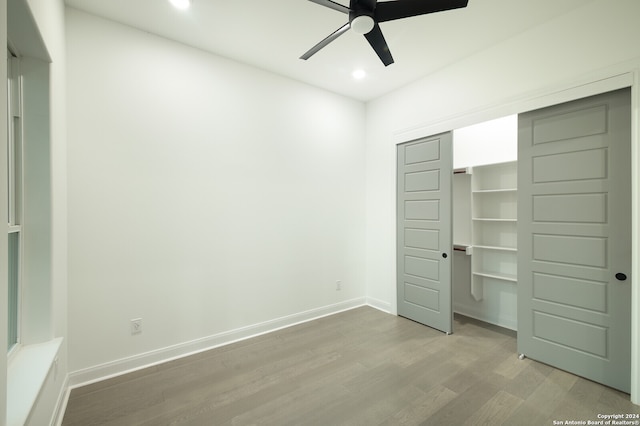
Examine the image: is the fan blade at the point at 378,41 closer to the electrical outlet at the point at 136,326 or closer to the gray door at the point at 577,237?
the gray door at the point at 577,237

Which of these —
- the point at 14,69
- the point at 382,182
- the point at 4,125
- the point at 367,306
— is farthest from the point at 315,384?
the point at 14,69

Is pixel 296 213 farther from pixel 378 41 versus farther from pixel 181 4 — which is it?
pixel 181 4

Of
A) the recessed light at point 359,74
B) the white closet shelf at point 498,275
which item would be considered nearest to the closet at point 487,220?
the white closet shelf at point 498,275

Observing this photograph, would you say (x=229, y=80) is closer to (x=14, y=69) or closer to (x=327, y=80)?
(x=327, y=80)

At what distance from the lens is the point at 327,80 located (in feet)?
11.9

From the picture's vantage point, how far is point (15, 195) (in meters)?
1.72

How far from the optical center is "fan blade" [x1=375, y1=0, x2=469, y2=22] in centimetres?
166

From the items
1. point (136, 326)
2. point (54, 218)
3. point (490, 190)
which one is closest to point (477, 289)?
point (490, 190)

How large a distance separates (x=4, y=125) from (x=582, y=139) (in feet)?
11.9

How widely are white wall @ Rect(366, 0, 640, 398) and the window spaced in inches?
141

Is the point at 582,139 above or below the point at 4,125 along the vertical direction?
above

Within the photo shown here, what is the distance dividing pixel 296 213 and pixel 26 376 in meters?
2.61

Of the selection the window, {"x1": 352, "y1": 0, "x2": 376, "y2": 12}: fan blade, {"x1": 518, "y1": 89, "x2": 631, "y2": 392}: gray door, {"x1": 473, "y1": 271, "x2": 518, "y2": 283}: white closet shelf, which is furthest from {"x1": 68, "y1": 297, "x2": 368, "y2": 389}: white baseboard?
{"x1": 352, "y1": 0, "x2": 376, "y2": 12}: fan blade

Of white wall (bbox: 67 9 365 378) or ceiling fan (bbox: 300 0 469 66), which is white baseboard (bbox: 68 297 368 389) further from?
ceiling fan (bbox: 300 0 469 66)
